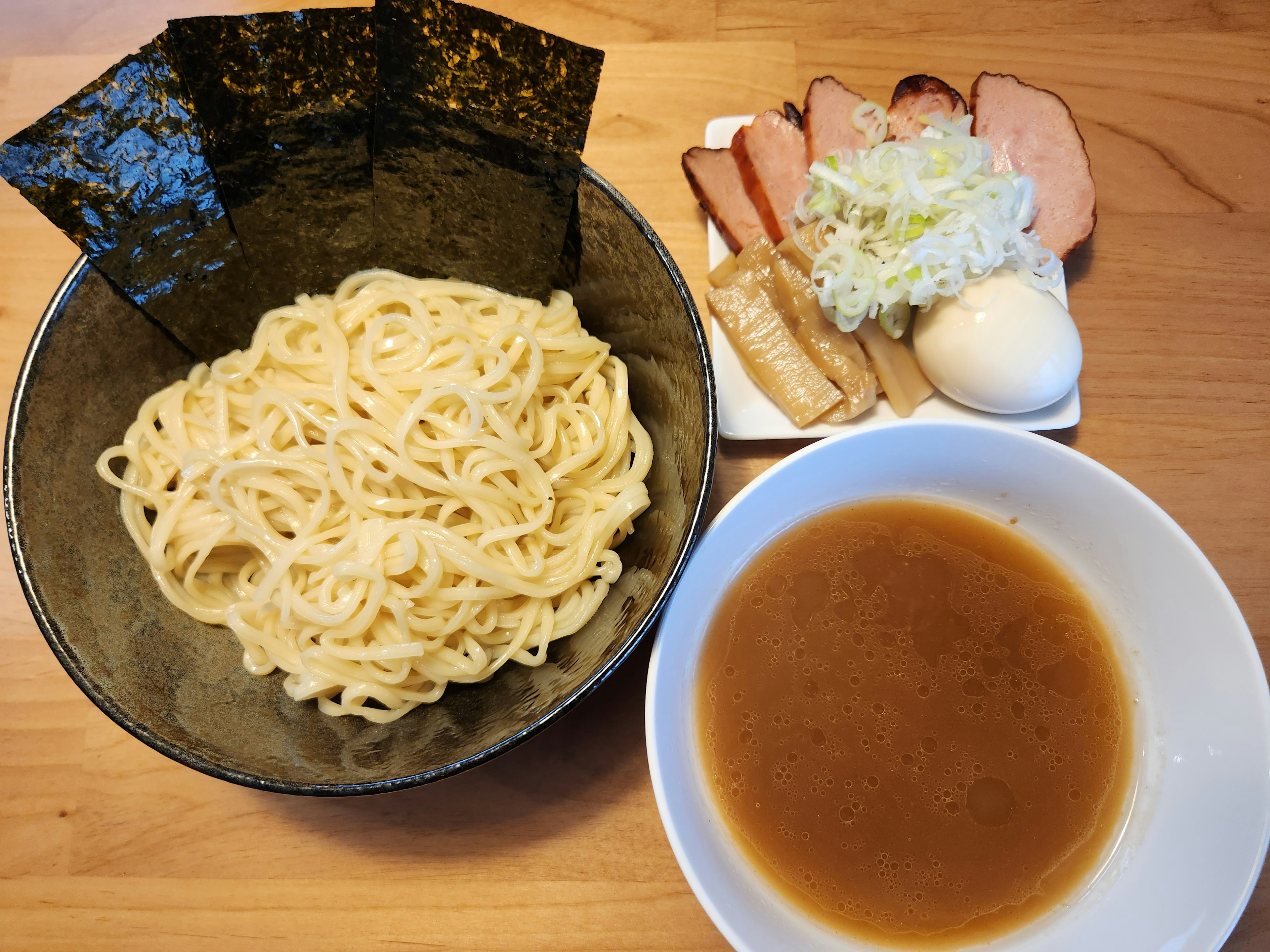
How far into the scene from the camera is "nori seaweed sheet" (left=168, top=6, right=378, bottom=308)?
1190mm

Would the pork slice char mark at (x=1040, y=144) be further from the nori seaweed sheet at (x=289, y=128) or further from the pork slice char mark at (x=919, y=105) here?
the nori seaweed sheet at (x=289, y=128)

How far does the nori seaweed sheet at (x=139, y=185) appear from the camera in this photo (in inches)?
45.4

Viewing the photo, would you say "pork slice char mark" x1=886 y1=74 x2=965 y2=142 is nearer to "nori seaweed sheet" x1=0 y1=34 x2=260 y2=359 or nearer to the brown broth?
the brown broth

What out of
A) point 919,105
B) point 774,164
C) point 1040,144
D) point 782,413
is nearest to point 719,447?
point 782,413

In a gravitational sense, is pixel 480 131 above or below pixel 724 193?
above

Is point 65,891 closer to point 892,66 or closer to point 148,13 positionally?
point 148,13

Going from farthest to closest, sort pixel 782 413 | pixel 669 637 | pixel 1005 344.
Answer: pixel 782 413 < pixel 1005 344 < pixel 669 637

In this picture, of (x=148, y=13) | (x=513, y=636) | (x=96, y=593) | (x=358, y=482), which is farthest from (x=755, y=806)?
(x=148, y=13)

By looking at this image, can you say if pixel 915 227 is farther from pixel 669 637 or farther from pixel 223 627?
pixel 223 627

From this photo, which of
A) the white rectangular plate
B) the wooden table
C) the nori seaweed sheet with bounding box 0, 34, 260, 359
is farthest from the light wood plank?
the nori seaweed sheet with bounding box 0, 34, 260, 359

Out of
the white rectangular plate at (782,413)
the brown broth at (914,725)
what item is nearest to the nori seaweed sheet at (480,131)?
the white rectangular plate at (782,413)

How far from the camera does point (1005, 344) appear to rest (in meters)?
1.43

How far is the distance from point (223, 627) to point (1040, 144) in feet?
6.09

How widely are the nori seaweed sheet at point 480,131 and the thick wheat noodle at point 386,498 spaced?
15 centimetres
